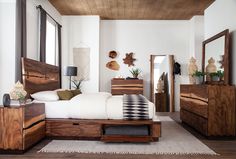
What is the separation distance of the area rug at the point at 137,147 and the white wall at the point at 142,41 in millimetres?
4060

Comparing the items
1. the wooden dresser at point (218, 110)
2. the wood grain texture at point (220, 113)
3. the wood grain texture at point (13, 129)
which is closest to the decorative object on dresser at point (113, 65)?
the wooden dresser at point (218, 110)

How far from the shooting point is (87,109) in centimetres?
390

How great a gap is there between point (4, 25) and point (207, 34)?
4739 mm

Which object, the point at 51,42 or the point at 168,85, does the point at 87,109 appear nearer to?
the point at 51,42

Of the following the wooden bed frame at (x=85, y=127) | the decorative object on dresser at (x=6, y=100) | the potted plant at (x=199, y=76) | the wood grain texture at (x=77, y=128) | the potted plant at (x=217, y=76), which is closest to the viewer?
the decorative object on dresser at (x=6, y=100)

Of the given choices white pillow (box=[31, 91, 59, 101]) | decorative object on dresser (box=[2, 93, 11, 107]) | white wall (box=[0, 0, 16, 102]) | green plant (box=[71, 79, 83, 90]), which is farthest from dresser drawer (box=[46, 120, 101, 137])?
green plant (box=[71, 79, 83, 90])

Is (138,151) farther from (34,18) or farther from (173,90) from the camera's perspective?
(173,90)

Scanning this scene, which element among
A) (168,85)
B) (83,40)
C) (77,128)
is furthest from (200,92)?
(83,40)

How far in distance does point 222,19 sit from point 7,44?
4.41 m

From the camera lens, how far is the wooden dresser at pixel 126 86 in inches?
285

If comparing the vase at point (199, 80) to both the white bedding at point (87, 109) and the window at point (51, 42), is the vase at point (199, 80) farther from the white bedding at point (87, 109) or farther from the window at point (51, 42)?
the window at point (51, 42)

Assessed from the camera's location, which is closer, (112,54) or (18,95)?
(18,95)

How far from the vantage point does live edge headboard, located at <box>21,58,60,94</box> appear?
4.16 m

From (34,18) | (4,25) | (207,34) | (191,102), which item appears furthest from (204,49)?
(4,25)
